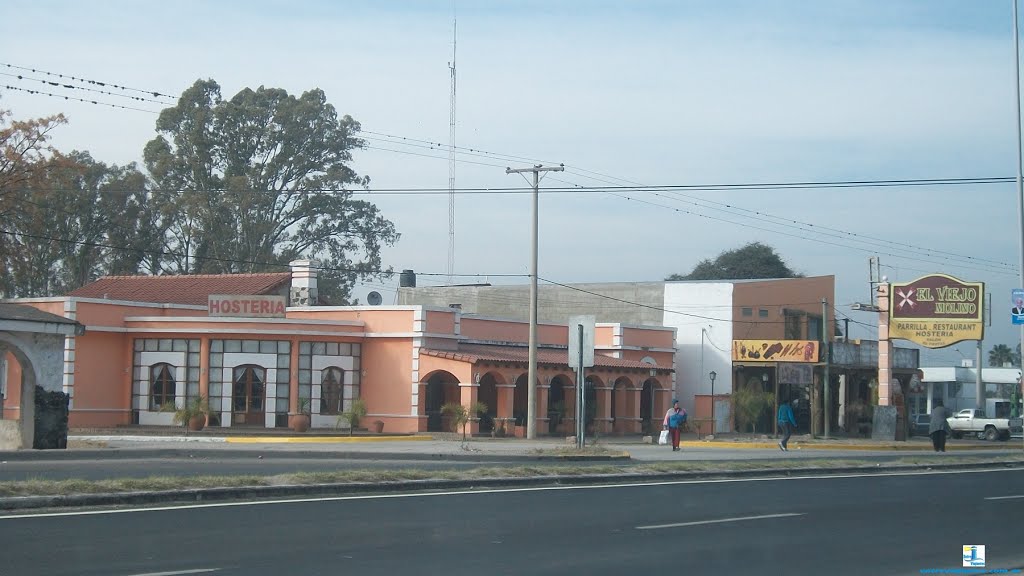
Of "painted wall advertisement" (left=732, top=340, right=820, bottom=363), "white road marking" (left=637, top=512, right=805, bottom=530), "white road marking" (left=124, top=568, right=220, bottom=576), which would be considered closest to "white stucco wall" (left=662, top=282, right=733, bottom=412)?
"painted wall advertisement" (left=732, top=340, right=820, bottom=363)

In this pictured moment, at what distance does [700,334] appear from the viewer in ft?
178

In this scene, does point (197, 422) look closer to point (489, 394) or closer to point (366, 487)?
point (489, 394)

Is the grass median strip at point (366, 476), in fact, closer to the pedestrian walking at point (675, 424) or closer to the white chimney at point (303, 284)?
the pedestrian walking at point (675, 424)

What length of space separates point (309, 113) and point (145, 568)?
57775 mm

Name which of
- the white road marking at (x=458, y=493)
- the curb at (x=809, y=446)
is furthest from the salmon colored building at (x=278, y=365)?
the white road marking at (x=458, y=493)

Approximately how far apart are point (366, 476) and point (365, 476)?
0.02m

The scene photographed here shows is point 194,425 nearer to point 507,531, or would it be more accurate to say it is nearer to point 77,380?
point 77,380

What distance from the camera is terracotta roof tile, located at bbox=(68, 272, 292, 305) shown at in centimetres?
4756

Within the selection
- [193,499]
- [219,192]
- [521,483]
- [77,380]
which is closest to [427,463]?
[521,483]

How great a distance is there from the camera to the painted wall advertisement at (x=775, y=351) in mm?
49500

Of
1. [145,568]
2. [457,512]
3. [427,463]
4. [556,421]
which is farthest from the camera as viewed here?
[556,421]

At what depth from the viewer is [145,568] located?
34.3 ft

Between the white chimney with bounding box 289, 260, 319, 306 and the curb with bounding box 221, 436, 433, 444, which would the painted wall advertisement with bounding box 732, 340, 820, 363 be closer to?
the curb with bounding box 221, 436, 433, 444

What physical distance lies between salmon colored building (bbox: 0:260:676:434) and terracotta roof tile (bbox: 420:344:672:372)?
9 centimetres
